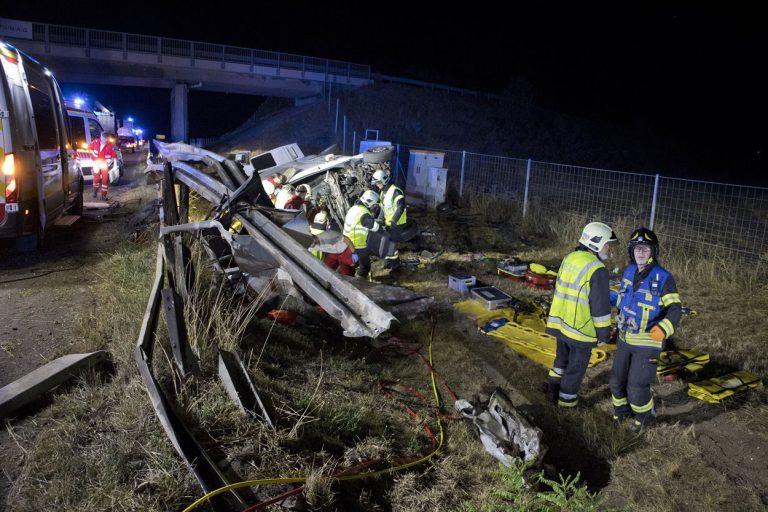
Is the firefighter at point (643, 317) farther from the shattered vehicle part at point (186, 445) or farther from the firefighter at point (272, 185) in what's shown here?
the firefighter at point (272, 185)

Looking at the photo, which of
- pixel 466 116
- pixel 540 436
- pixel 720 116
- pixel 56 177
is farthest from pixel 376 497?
pixel 720 116

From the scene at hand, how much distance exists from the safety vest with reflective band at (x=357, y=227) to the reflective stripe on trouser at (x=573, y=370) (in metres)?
3.64

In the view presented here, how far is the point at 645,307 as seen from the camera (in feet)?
13.8

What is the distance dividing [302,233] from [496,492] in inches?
129

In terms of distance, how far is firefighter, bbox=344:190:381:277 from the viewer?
295 inches

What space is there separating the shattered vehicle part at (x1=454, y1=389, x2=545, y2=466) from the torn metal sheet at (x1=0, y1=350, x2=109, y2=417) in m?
2.76

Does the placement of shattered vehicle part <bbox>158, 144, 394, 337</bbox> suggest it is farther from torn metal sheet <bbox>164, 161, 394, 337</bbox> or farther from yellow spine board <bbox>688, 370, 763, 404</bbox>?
yellow spine board <bbox>688, 370, 763, 404</bbox>

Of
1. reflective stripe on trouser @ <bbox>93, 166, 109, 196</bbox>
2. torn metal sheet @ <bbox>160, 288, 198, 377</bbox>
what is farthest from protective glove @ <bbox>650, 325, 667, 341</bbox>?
reflective stripe on trouser @ <bbox>93, 166, 109, 196</bbox>

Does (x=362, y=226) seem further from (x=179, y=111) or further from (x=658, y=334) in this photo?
(x=179, y=111)

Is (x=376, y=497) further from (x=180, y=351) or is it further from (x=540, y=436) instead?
(x=180, y=351)

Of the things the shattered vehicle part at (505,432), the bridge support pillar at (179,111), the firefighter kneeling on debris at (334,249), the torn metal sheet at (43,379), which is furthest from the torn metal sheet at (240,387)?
the bridge support pillar at (179,111)

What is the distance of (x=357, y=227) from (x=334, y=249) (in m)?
0.70

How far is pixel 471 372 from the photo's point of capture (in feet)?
17.1

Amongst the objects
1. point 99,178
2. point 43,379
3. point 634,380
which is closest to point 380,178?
point 634,380
